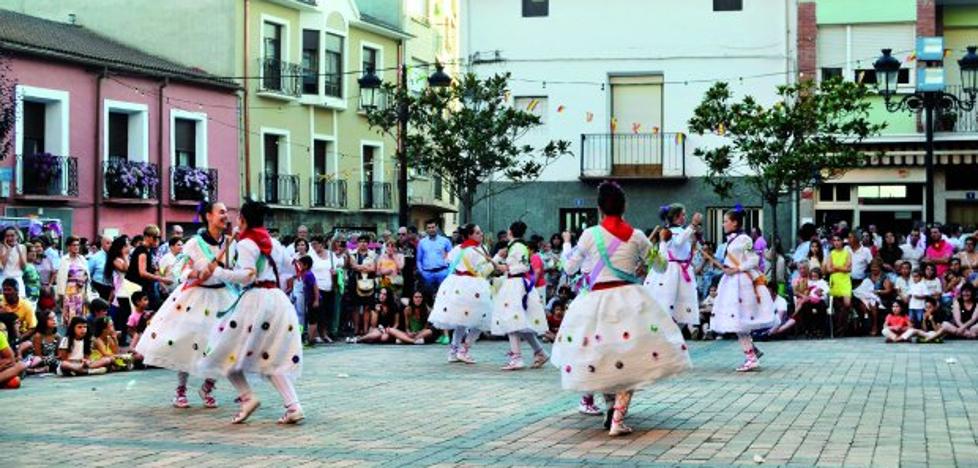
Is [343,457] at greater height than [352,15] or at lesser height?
lesser

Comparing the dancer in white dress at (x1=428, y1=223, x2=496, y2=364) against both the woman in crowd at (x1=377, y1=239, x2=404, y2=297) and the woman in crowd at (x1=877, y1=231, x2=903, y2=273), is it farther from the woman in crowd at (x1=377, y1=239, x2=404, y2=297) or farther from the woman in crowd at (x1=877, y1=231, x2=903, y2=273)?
the woman in crowd at (x1=877, y1=231, x2=903, y2=273)

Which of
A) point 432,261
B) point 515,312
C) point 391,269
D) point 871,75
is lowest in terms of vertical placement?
point 515,312

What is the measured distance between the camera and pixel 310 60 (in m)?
43.1

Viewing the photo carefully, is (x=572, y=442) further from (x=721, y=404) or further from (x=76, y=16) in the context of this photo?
(x=76, y=16)

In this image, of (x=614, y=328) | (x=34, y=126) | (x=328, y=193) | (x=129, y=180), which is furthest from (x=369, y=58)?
(x=614, y=328)

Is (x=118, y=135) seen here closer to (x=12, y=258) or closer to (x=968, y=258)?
(x=12, y=258)

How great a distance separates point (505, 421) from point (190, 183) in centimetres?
2599

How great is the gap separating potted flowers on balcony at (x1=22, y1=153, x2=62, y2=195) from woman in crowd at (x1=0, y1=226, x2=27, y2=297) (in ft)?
36.3

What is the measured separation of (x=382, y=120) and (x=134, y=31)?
11681mm

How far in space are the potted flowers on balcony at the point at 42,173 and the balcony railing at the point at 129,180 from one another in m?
1.70

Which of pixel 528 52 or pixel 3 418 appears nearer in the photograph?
pixel 3 418

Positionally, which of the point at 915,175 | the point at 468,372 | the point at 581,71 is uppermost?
the point at 581,71

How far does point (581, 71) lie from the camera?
37469mm

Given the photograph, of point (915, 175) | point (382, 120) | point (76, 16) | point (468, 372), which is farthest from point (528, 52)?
point (468, 372)
